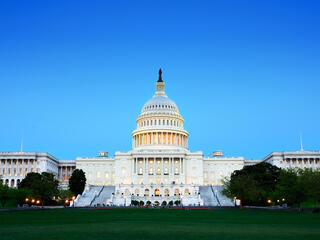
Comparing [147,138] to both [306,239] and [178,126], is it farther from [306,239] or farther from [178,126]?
[306,239]

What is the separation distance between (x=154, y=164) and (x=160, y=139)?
1389 cm

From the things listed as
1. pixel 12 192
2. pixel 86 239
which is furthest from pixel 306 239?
pixel 12 192

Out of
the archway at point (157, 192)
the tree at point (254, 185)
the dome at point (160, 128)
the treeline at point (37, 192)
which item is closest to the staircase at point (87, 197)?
the treeline at point (37, 192)

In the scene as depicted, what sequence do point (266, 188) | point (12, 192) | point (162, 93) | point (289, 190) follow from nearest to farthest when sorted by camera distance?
point (289, 190), point (12, 192), point (266, 188), point (162, 93)

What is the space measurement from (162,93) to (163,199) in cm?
7217

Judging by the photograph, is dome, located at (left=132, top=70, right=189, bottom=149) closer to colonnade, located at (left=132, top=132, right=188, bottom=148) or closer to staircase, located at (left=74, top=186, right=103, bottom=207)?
colonnade, located at (left=132, top=132, right=188, bottom=148)

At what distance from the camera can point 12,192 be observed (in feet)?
259

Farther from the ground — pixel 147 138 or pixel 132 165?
pixel 147 138

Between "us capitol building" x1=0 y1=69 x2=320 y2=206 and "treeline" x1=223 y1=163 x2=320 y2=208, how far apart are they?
22799 millimetres

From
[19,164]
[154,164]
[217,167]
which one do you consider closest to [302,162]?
[217,167]

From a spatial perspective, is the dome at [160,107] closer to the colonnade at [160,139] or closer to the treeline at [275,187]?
the colonnade at [160,139]

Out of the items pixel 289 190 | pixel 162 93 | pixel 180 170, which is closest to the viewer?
pixel 289 190

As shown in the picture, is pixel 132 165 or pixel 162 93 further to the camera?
pixel 162 93

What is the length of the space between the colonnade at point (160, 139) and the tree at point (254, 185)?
47509 mm
